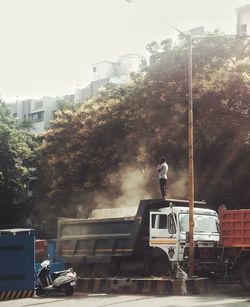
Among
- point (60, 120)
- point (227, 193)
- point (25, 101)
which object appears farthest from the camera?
point (25, 101)

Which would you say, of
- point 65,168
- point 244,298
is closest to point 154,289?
point 244,298

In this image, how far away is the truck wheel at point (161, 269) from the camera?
62.4ft

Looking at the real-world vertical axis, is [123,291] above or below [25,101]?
below

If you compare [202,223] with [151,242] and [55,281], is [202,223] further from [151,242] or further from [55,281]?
[55,281]

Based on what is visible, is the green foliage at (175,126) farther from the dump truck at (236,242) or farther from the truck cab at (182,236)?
the dump truck at (236,242)

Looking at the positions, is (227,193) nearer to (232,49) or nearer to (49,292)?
(232,49)

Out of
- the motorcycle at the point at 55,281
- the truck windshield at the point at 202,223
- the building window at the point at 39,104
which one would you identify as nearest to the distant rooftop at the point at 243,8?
the building window at the point at 39,104

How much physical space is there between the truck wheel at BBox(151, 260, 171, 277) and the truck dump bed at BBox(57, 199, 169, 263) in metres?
0.72

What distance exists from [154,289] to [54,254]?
812 cm

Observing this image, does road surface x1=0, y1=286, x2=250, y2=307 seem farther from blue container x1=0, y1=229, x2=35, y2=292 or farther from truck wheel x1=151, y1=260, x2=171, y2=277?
truck wheel x1=151, y1=260, x2=171, y2=277

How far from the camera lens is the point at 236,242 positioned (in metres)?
18.0

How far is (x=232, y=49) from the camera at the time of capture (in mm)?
29078

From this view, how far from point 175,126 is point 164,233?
26.5 feet

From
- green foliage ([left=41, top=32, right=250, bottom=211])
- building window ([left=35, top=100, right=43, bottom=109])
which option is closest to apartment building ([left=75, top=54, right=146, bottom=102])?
building window ([left=35, top=100, right=43, bottom=109])
